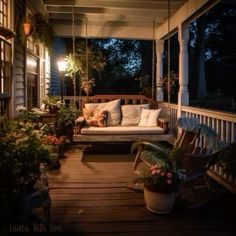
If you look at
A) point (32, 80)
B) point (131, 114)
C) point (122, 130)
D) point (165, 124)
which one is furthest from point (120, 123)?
point (32, 80)

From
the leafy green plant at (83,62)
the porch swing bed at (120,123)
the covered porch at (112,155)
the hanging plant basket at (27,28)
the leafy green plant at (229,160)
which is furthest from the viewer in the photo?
the leafy green plant at (83,62)

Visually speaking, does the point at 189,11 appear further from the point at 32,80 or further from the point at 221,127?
the point at 32,80

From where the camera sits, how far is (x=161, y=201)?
3219 mm

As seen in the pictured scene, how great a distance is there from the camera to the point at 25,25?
207 inches

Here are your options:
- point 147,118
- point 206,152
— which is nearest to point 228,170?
point 206,152

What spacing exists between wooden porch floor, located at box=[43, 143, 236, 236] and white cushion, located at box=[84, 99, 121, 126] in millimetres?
1953

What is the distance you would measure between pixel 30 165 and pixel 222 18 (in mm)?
13602

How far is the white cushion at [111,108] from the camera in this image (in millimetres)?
6520

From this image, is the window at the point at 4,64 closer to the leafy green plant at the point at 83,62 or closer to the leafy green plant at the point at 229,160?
the leafy green plant at the point at 229,160

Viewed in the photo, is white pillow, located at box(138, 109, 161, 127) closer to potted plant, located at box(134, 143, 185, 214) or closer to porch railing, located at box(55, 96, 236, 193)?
porch railing, located at box(55, 96, 236, 193)

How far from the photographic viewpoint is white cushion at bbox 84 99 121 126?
6.52 meters

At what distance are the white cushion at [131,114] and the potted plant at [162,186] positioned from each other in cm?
321

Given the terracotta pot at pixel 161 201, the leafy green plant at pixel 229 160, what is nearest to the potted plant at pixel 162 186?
the terracotta pot at pixel 161 201

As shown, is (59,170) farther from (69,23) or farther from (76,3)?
(69,23)
